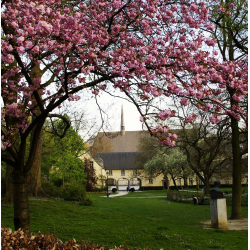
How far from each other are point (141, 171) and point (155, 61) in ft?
188

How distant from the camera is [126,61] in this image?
287 inches

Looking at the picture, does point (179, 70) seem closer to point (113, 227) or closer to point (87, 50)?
point (87, 50)

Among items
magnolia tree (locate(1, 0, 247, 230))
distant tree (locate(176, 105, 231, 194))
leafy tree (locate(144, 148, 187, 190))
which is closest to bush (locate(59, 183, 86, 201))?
distant tree (locate(176, 105, 231, 194))

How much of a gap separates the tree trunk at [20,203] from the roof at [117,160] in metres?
60.9

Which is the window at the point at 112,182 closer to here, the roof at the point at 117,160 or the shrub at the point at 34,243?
the roof at the point at 117,160

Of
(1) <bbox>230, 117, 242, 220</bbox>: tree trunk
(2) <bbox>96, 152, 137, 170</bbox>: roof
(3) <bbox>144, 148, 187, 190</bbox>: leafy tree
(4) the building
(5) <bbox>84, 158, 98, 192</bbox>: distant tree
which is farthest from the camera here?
(2) <bbox>96, 152, 137, 170</bbox>: roof

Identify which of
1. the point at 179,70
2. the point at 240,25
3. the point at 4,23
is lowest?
the point at 179,70

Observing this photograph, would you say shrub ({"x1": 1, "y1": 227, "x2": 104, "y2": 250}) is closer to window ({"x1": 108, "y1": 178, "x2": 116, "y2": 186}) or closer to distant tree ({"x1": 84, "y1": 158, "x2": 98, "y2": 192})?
distant tree ({"x1": 84, "y1": 158, "x2": 98, "y2": 192})

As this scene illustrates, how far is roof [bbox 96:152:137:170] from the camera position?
222ft

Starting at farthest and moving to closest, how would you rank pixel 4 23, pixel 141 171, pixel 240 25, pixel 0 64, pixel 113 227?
pixel 141 171, pixel 240 25, pixel 113 227, pixel 4 23, pixel 0 64

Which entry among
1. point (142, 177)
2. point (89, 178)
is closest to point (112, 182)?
point (142, 177)

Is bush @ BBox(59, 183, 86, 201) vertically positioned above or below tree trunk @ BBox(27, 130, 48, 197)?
below

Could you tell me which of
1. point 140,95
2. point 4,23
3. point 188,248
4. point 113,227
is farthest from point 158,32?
point 113,227

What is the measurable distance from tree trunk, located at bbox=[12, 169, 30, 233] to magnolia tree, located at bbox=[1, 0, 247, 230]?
20 millimetres
